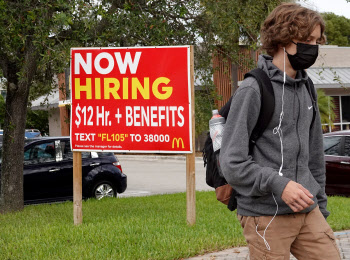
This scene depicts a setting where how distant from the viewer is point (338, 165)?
42.0 ft

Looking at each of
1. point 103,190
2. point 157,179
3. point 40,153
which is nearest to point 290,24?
point 40,153

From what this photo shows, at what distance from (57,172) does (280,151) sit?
1067cm

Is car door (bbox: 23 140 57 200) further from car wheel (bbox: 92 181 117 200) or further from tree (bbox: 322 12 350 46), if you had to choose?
tree (bbox: 322 12 350 46)

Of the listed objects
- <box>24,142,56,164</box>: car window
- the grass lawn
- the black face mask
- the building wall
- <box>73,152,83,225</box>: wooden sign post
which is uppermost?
the building wall

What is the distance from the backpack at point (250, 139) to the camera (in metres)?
3.01

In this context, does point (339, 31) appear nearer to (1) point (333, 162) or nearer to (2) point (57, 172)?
(1) point (333, 162)

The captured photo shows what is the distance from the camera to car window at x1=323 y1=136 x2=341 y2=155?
13.1 m

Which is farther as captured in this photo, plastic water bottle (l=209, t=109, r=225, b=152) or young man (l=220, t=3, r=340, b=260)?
plastic water bottle (l=209, t=109, r=225, b=152)

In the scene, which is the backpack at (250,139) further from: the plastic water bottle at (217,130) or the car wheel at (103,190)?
the car wheel at (103,190)

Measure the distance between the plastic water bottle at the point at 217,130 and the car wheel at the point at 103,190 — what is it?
1088 cm

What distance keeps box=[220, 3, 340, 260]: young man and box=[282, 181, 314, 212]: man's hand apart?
0.03 feet

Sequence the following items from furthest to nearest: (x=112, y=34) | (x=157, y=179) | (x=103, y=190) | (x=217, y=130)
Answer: (x=157, y=179), (x=103, y=190), (x=112, y=34), (x=217, y=130)

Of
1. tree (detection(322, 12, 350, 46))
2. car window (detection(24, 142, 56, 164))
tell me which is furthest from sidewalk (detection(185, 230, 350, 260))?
tree (detection(322, 12, 350, 46))

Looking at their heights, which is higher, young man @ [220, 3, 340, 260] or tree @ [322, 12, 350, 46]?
tree @ [322, 12, 350, 46]
